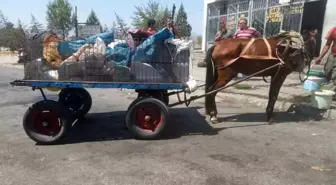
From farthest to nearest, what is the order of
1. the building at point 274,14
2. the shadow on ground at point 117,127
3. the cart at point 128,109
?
the building at point 274,14
the shadow on ground at point 117,127
the cart at point 128,109

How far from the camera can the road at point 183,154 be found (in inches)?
132

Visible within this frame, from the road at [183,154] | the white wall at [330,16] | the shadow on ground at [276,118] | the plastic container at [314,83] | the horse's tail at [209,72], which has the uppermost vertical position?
the white wall at [330,16]

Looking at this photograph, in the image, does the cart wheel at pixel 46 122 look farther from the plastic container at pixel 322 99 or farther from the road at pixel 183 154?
the plastic container at pixel 322 99

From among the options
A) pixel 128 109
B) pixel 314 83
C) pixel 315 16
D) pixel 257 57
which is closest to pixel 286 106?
pixel 314 83

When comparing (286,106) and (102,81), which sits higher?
(102,81)

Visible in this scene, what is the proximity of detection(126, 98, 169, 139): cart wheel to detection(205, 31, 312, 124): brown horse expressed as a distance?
131 centimetres

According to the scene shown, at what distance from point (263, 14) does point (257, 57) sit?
11.4m

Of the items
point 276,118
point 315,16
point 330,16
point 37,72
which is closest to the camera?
point 37,72

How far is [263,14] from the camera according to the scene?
15.4 m

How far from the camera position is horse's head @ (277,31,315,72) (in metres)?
5.08

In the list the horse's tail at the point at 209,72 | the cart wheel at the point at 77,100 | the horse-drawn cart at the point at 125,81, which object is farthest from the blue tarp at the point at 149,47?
the cart wheel at the point at 77,100

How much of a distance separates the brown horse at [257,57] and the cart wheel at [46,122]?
2.60 m

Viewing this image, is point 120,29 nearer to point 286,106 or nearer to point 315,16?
point 286,106

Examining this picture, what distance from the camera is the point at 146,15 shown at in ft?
75.3
